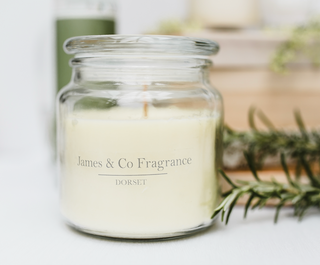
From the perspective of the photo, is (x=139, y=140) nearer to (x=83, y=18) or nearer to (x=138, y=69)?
(x=138, y=69)

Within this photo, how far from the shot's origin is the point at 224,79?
0.62 m

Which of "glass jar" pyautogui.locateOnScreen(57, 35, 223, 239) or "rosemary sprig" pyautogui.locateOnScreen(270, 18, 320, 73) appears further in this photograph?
"rosemary sprig" pyautogui.locateOnScreen(270, 18, 320, 73)

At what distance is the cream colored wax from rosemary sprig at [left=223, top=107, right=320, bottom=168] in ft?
0.52

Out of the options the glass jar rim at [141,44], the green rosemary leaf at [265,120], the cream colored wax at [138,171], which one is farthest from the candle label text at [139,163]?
the green rosemary leaf at [265,120]

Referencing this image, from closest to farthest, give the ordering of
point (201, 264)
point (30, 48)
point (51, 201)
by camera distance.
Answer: point (201, 264) → point (51, 201) → point (30, 48)

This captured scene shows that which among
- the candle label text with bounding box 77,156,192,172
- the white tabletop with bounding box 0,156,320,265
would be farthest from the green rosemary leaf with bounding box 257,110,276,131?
the candle label text with bounding box 77,156,192,172

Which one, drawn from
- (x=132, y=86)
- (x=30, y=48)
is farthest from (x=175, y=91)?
(x=30, y=48)

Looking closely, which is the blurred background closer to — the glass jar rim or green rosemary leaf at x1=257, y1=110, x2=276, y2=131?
green rosemary leaf at x1=257, y1=110, x2=276, y2=131

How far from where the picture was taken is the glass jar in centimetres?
38

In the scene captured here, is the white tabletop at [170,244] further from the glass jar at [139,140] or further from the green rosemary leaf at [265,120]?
the green rosemary leaf at [265,120]

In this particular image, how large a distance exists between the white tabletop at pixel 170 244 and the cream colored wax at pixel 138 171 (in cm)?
2

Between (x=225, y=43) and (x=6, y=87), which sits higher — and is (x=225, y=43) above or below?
above

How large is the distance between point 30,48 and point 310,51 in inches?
24.4

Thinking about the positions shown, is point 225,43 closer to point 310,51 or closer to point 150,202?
point 310,51
